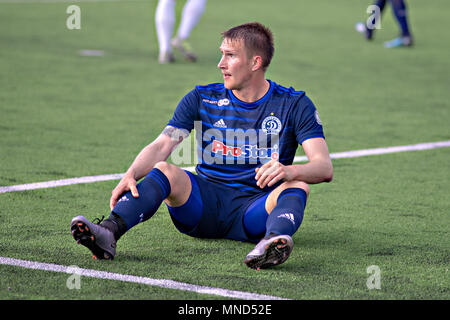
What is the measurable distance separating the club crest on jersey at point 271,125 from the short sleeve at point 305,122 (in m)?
0.09

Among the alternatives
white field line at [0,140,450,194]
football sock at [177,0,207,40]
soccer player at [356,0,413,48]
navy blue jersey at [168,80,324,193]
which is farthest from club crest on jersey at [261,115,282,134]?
soccer player at [356,0,413,48]

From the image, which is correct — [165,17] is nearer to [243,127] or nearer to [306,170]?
[243,127]

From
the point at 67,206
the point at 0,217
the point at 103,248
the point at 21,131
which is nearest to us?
the point at 103,248

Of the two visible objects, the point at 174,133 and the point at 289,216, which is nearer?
the point at 289,216

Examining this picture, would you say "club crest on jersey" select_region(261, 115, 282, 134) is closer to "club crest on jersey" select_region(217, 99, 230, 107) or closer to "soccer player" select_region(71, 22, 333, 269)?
"soccer player" select_region(71, 22, 333, 269)

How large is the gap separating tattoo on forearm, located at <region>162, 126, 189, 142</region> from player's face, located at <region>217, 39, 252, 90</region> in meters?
0.40

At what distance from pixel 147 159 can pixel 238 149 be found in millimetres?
537

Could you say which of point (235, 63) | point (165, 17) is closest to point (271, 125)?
point (235, 63)

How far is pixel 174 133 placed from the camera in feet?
15.6

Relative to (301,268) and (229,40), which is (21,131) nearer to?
(229,40)

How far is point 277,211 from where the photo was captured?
14.4 ft
